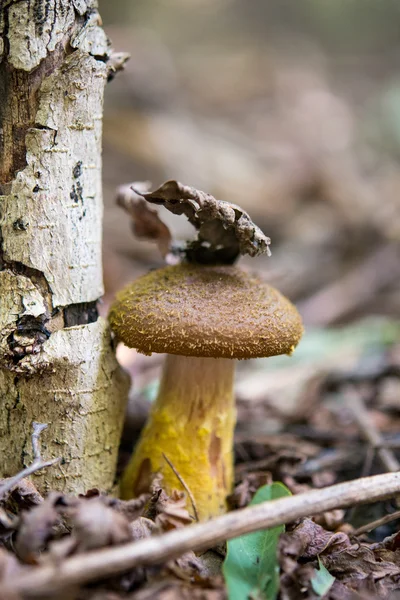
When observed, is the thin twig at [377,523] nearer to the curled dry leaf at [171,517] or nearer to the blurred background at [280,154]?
the curled dry leaf at [171,517]

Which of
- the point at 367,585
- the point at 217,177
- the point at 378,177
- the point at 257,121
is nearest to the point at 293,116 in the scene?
the point at 257,121

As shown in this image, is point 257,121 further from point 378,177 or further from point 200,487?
point 200,487

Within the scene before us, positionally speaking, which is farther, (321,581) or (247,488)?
(247,488)

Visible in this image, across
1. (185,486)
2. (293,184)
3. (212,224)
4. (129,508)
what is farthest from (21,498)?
A: (293,184)

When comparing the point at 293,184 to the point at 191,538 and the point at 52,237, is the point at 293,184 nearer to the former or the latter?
the point at 52,237

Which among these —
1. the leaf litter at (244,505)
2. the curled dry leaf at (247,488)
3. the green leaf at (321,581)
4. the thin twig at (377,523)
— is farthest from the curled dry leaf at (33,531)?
the thin twig at (377,523)

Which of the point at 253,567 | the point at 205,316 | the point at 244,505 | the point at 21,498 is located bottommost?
the point at 244,505

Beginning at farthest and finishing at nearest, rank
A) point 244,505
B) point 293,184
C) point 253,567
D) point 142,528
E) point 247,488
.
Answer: point 293,184
point 247,488
point 244,505
point 142,528
point 253,567
